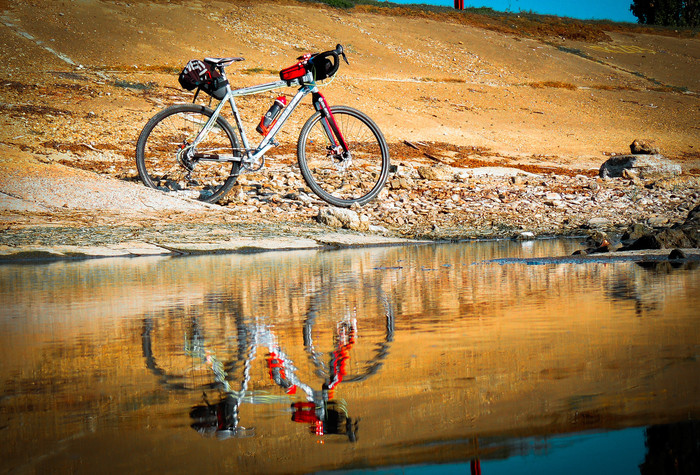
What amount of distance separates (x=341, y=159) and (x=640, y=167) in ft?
21.4

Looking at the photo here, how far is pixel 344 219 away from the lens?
9516 millimetres

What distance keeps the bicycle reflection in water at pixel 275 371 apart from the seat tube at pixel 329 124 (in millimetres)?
6267

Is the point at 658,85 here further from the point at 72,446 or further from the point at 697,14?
the point at 72,446

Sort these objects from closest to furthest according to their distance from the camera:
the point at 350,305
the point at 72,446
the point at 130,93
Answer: the point at 72,446 → the point at 350,305 → the point at 130,93

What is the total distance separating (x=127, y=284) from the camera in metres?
5.41

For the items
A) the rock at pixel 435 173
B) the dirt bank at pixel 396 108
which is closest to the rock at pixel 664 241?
the dirt bank at pixel 396 108

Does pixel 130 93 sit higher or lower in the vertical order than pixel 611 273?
higher

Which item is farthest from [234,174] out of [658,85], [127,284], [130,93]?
[658,85]

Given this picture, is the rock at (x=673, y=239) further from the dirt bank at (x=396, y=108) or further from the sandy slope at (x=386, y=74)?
the sandy slope at (x=386, y=74)

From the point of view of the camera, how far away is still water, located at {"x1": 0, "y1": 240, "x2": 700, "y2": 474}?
65.9 inches

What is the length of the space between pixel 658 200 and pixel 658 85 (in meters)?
23.4

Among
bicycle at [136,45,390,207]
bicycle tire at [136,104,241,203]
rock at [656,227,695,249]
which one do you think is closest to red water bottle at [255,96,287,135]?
bicycle at [136,45,390,207]

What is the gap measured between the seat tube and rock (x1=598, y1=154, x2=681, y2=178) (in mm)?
6077

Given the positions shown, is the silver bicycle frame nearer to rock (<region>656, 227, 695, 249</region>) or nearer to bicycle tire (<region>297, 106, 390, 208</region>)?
bicycle tire (<region>297, 106, 390, 208</region>)
